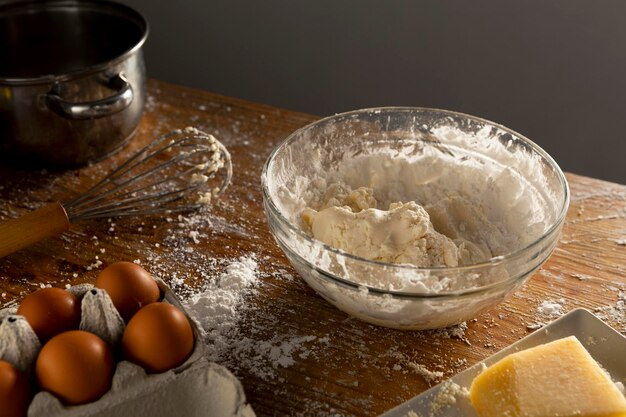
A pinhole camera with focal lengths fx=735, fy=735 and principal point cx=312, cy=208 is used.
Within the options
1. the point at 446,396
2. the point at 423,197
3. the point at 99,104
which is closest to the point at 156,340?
the point at 446,396

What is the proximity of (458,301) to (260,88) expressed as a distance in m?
1.50

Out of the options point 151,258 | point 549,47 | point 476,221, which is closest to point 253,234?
point 151,258

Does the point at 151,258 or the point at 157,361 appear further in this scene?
the point at 151,258

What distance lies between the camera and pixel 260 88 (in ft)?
7.48

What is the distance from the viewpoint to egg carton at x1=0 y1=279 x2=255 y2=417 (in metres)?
0.79

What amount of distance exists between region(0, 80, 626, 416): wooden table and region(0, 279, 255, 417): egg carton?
0.09m

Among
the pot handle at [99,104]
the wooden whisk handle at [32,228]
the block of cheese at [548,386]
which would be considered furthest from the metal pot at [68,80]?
the block of cheese at [548,386]

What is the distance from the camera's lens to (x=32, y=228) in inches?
44.9

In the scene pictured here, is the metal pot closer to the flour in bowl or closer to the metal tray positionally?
the flour in bowl

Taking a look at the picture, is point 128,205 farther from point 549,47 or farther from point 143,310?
point 549,47

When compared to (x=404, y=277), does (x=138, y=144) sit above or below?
below

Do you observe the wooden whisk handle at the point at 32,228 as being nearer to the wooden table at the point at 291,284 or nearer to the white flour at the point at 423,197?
the wooden table at the point at 291,284

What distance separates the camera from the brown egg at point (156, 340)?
0.82 metres

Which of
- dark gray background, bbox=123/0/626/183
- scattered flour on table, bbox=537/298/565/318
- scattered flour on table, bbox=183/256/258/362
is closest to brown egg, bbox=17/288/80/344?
scattered flour on table, bbox=183/256/258/362
